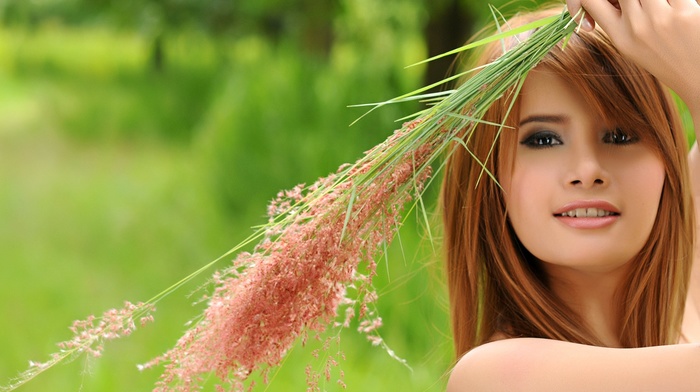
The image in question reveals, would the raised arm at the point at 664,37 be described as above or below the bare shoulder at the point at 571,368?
above

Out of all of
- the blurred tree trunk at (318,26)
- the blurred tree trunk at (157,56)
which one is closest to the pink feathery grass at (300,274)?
the blurred tree trunk at (318,26)

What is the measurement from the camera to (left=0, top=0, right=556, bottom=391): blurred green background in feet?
14.7

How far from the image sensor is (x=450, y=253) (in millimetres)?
2195

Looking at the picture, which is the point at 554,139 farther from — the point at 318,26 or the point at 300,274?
the point at 318,26

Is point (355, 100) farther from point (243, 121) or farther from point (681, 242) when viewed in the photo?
point (681, 242)

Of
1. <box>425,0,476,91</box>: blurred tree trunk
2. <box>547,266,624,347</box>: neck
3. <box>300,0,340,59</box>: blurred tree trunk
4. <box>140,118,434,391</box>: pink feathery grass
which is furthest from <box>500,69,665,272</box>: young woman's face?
<box>300,0,340,59</box>: blurred tree trunk

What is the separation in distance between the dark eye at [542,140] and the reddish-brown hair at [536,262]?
29 millimetres

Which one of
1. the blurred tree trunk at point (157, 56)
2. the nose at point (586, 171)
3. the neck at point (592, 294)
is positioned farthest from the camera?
the blurred tree trunk at point (157, 56)

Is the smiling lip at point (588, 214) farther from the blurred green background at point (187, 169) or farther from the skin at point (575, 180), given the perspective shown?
the blurred green background at point (187, 169)

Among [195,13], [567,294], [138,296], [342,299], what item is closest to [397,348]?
[138,296]

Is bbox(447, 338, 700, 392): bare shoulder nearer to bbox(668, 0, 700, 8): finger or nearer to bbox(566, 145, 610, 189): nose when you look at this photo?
bbox(566, 145, 610, 189): nose

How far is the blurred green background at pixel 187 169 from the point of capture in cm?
447

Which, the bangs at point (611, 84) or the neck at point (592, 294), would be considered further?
Result: the neck at point (592, 294)

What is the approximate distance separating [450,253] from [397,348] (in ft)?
7.26
